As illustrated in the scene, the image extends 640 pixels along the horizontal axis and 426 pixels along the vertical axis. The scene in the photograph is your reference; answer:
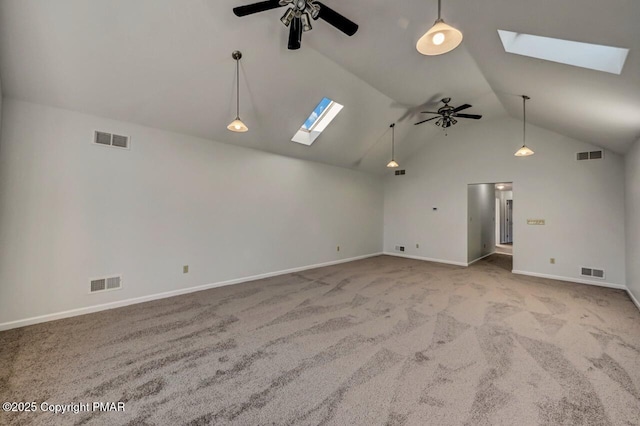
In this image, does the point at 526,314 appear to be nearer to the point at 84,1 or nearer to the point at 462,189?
the point at 462,189

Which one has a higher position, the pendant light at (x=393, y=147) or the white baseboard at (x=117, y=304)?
the pendant light at (x=393, y=147)

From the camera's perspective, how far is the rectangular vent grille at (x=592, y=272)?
4.93 metres

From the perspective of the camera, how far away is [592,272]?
5.01 m

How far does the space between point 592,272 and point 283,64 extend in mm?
6994

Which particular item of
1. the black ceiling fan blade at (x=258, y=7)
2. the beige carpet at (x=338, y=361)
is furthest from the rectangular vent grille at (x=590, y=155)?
the black ceiling fan blade at (x=258, y=7)

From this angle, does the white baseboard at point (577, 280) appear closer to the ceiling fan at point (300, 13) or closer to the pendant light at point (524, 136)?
the pendant light at point (524, 136)

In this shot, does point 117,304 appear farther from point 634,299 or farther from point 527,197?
point 527,197

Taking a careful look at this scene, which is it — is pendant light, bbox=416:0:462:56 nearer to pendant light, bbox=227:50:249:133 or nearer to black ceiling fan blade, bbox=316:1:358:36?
black ceiling fan blade, bbox=316:1:358:36

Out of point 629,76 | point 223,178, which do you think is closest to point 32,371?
point 223,178

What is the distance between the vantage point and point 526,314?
3.53 m

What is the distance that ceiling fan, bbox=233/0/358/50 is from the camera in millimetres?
2125

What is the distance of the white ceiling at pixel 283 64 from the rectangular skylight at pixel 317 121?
0.97ft

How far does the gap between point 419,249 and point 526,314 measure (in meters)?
3.95

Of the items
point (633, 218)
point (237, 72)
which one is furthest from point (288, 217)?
point (633, 218)
